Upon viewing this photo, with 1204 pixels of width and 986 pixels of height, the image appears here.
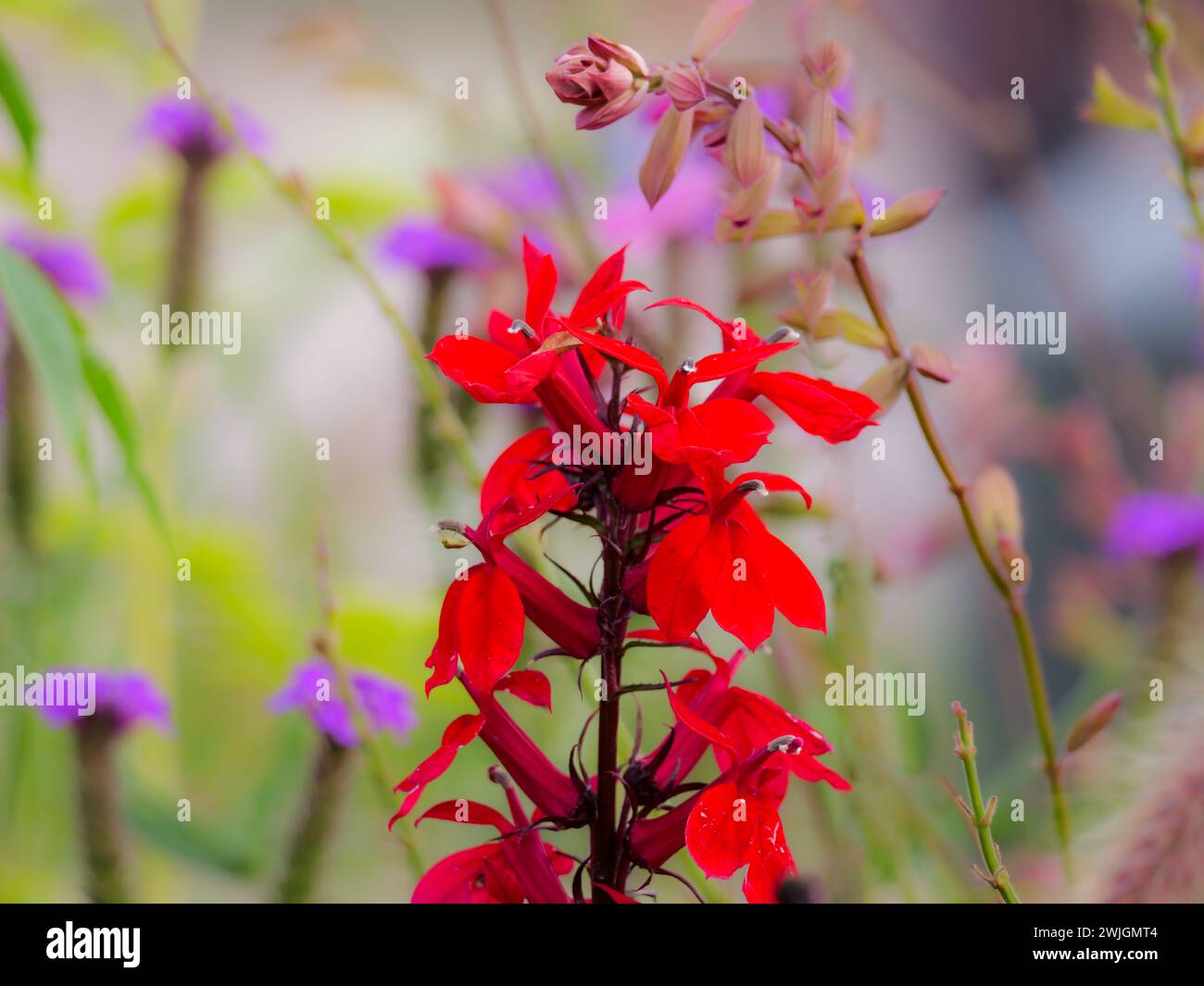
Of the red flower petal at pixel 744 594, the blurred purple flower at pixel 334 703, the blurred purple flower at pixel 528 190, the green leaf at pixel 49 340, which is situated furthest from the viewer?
the blurred purple flower at pixel 528 190

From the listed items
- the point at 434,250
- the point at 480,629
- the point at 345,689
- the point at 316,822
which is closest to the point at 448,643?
the point at 480,629

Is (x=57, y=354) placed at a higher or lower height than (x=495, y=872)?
higher

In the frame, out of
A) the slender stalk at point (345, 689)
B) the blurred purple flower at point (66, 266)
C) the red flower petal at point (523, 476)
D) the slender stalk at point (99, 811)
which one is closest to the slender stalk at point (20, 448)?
the blurred purple flower at point (66, 266)

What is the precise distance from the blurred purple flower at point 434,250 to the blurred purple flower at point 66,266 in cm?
16

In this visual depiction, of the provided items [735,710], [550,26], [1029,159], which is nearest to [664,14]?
[550,26]

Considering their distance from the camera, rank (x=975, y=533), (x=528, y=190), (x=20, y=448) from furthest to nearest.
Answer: (x=528, y=190) → (x=20, y=448) → (x=975, y=533)

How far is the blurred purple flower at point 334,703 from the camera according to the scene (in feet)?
1.55

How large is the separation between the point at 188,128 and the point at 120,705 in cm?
34

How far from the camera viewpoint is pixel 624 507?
29 centimetres

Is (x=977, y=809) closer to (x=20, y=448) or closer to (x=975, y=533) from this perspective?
(x=975, y=533)

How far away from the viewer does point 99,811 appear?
502 mm

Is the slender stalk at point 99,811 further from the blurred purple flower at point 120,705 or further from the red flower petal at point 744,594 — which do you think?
the red flower petal at point 744,594

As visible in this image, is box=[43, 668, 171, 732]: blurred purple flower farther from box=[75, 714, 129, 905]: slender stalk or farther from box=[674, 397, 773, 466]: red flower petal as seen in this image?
box=[674, 397, 773, 466]: red flower petal

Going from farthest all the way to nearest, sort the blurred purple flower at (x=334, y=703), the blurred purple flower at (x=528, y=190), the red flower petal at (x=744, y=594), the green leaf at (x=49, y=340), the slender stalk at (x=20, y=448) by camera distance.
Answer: the blurred purple flower at (x=528, y=190)
the slender stalk at (x=20, y=448)
the blurred purple flower at (x=334, y=703)
the green leaf at (x=49, y=340)
the red flower petal at (x=744, y=594)
